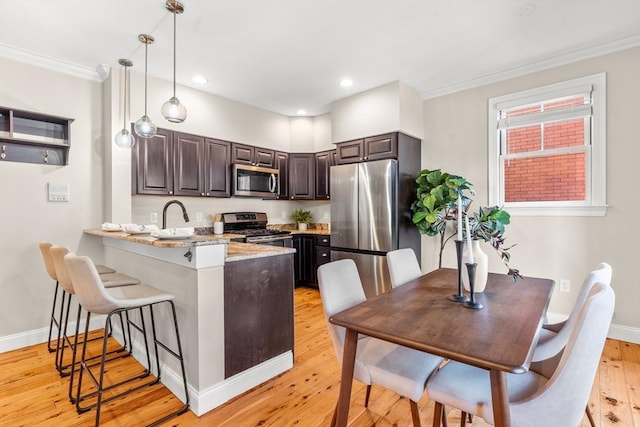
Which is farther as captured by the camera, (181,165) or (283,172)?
(283,172)

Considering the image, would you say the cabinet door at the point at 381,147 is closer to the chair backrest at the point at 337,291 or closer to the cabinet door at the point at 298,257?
the cabinet door at the point at 298,257

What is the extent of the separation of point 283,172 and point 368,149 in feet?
5.13

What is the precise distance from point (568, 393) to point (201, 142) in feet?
13.1

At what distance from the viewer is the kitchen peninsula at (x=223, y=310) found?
1.88 metres

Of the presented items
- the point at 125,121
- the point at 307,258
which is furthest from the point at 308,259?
the point at 125,121

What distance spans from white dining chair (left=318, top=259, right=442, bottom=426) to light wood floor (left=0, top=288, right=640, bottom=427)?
0.53m

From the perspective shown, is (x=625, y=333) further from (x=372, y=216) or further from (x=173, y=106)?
(x=173, y=106)

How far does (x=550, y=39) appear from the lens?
2.83m

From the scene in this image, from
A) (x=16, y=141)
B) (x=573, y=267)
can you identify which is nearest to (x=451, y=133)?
(x=573, y=267)

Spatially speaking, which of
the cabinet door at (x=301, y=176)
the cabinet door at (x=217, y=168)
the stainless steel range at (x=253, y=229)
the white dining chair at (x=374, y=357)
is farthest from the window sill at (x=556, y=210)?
the cabinet door at (x=217, y=168)

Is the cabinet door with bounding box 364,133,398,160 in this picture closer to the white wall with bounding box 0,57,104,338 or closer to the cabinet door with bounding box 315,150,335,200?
the cabinet door with bounding box 315,150,335,200

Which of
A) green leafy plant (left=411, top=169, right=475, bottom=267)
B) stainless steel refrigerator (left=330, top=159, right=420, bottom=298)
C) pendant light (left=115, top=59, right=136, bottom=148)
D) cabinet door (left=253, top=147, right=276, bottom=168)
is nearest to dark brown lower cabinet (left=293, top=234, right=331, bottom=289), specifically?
stainless steel refrigerator (left=330, top=159, right=420, bottom=298)

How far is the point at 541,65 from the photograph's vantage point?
323 centimetres

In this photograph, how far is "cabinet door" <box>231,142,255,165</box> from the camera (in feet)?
13.9
